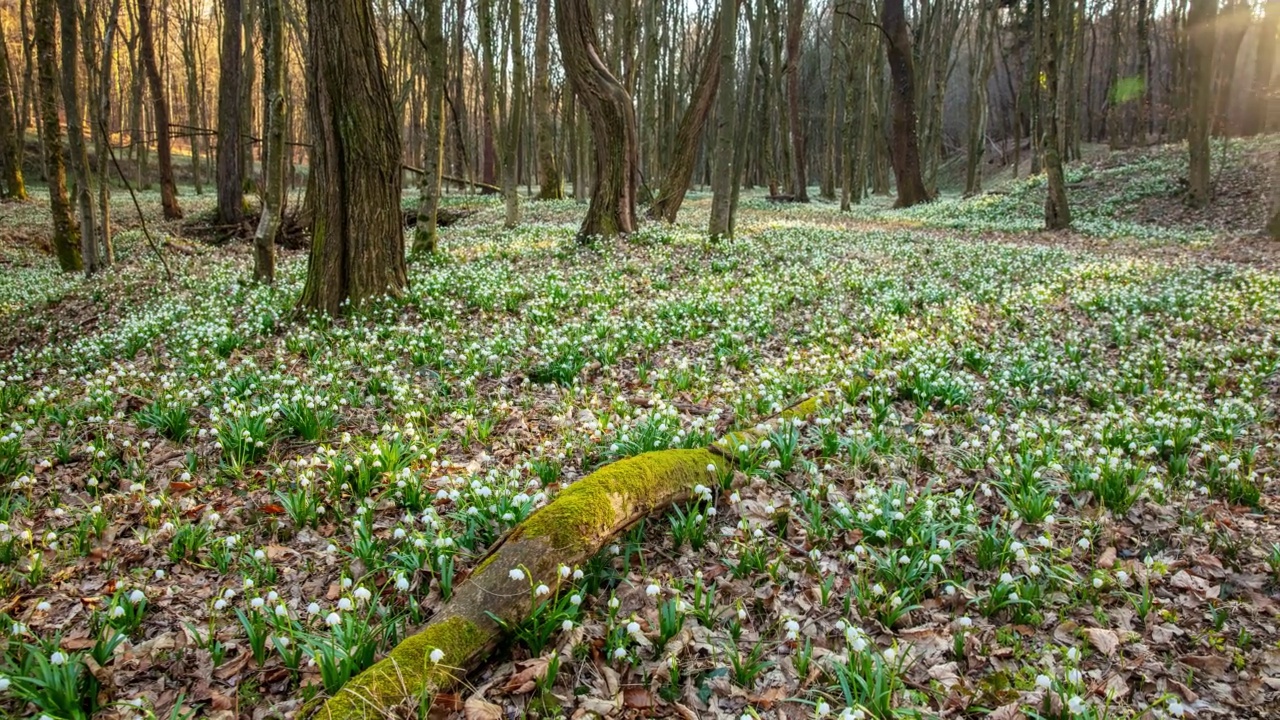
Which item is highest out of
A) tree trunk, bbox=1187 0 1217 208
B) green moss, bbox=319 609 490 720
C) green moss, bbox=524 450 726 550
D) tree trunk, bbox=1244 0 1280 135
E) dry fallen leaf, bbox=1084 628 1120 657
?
tree trunk, bbox=1244 0 1280 135

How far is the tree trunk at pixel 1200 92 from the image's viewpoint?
16.1m

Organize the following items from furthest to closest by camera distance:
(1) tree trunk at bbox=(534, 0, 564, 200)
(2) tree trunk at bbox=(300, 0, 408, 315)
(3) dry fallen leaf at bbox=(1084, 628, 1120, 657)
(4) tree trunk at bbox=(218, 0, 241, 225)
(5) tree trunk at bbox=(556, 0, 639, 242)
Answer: (1) tree trunk at bbox=(534, 0, 564, 200) < (4) tree trunk at bbox=(218, 0, 241, 225) < (5) tree trunk at bbox=(556, 0, 639, 242) < (2) tree trunk at bbox=(300, 0, 408, 315) < (3) dry fallen leaf at bbox=(1084, 628, 1120, 657)

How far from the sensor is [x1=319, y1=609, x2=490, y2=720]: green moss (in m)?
2.74

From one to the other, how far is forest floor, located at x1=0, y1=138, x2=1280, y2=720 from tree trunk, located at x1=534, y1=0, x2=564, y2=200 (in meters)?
11.4

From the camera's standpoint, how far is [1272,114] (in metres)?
32.3

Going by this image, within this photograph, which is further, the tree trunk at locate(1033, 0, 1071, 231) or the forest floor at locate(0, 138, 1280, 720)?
the tree trunk at locate(1033, 0, 1071, 231)

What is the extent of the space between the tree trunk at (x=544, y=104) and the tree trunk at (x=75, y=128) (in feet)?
31.6

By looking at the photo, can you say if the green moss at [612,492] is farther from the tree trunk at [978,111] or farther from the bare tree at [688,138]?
the tree trunk at [978,111]

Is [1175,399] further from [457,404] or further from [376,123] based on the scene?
[376,123]

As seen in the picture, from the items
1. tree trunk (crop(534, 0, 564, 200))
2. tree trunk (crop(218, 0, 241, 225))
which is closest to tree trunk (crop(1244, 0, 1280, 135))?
tree trunk (crop(534, 0, 564, 200))

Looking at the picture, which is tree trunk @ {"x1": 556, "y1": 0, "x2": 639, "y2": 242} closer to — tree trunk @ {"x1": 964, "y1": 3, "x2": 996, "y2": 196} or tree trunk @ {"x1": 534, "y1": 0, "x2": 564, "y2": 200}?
tree trunk @ {"x1": 534, "y1": 0, "x2": 564, "y2": 200}

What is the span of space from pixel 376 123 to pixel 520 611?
7.48 m

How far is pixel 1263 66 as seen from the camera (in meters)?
32.0

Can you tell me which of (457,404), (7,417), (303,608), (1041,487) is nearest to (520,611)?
(303,608)
